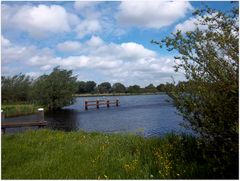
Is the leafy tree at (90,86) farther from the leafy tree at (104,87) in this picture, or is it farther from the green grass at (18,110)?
the green grass at (18,110)

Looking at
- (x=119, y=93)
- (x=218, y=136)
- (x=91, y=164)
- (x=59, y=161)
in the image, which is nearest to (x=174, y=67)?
(x=218, y=136)

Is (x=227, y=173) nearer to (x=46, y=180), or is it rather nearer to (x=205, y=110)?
(x=205, y=110)

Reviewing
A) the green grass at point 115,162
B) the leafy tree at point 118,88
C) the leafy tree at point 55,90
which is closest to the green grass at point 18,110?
the leafy tree at point 55,90

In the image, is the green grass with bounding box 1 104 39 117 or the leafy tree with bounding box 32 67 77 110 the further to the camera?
the leafy tree with bounding box 32 67 77 110

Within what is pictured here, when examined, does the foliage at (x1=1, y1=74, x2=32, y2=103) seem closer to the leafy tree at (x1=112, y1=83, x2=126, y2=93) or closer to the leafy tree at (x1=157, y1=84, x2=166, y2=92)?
the leafy tree at (x1=157, y1=84, x2=166, y2=92)

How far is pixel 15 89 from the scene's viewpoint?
7744cm

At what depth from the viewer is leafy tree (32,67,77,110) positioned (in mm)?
70363

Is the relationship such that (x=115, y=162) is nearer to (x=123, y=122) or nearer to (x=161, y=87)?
(x=161, y=87)

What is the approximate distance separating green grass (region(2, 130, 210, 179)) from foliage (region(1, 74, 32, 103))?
6886 centimetres

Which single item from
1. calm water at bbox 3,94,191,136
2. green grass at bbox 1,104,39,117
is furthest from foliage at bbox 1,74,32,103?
calm water at bbox 3,94,191,136

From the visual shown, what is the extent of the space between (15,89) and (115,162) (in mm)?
74099

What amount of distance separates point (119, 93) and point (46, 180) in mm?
171398

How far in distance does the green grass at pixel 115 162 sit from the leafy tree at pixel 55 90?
203 ft

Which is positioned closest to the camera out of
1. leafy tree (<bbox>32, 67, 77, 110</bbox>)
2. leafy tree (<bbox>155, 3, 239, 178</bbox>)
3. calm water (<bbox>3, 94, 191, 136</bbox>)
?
leafy tree (<bbox>155, 3, 239, 178</bbox>)
